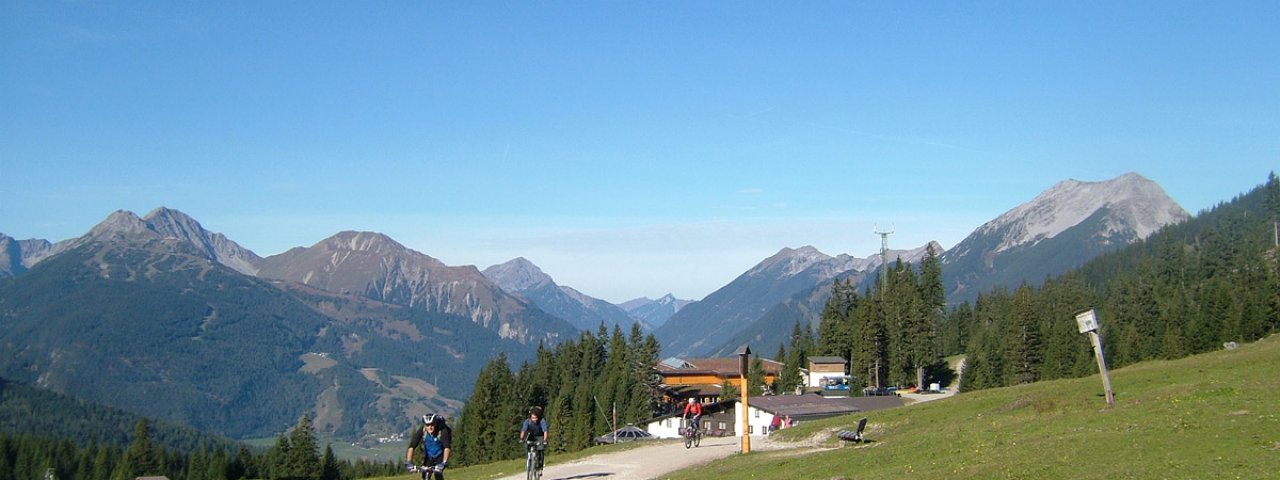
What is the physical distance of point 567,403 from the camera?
120312 mm

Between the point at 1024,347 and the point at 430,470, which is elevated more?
the point at 1024,347

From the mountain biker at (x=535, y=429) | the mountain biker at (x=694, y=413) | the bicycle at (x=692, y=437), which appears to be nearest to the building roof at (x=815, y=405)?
the mountain biker at (x=694, y=413)

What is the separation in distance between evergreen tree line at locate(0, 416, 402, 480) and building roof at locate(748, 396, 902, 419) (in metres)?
73.8

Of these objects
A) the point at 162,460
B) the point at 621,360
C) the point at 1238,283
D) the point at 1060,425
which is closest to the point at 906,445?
the point at 1060,425

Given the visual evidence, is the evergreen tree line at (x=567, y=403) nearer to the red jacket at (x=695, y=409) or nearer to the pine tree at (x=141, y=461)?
the red jacket at (x=695, y=409)

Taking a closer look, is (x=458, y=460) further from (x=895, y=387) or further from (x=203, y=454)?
(x=203, y=454)

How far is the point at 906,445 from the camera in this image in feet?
113

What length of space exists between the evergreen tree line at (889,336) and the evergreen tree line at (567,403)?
24.5 meters

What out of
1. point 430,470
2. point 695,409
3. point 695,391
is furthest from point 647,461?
point 695,391

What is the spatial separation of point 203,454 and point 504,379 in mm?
88224

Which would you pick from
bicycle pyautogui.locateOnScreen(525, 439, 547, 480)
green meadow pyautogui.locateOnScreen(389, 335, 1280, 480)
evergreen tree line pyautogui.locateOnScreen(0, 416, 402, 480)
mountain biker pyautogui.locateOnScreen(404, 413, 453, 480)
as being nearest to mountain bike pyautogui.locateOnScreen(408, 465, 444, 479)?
mountain biker pyautogui.locateOnScreen(404, 413, 453, 480)

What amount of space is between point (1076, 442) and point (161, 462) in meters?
173

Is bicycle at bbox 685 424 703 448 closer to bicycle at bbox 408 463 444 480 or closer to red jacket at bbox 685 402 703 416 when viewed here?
red jacket at bbox 685 402 703 416

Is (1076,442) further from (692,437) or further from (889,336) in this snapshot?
(889,336)
